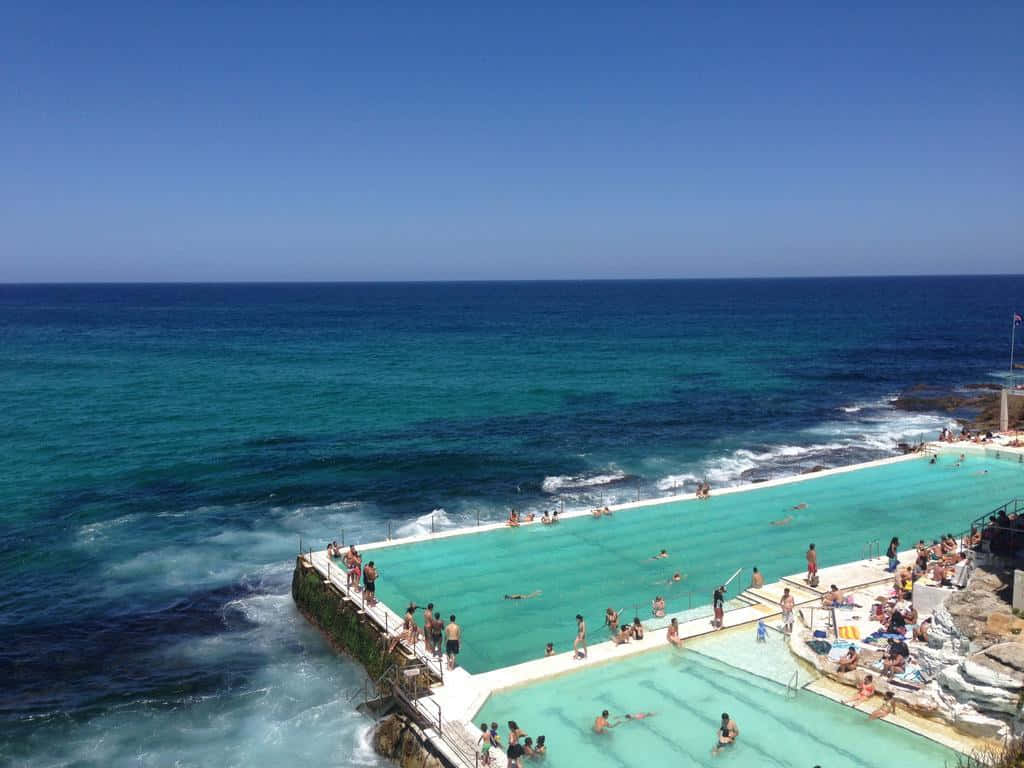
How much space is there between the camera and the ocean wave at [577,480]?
38.1 m

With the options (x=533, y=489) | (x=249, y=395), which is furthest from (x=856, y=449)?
(x=249, y=395)

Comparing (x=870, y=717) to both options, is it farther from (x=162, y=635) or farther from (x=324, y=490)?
(x=324, y=490)

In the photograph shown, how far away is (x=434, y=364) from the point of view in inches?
3137

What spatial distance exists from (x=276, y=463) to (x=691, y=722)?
1215 inches

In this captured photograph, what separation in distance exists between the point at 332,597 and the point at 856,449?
32.8 m

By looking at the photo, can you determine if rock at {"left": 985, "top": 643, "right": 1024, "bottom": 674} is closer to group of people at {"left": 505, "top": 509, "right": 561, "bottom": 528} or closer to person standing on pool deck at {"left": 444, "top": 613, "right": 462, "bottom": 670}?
person standing on pool deck at {"left": 444, "top": 613, "right": 462, "bottom": 670}

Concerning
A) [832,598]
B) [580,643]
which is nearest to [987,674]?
[832,598]

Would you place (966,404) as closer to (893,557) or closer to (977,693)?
(893,557)

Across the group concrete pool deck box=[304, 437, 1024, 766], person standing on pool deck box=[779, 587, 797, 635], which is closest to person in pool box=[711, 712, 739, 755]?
concrete pool deck box=[304, 437, 1024, 766]

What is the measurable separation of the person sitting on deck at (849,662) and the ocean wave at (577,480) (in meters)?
20.2

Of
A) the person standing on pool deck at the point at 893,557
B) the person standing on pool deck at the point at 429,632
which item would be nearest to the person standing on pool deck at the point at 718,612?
the person standing on pool deck at the point at 893,557

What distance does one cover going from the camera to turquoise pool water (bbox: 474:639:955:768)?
14.8 m

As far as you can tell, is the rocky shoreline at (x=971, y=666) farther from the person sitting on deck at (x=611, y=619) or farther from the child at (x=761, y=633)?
the person sitting on deck at (x=611, y=619)

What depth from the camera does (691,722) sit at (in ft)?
52.6
